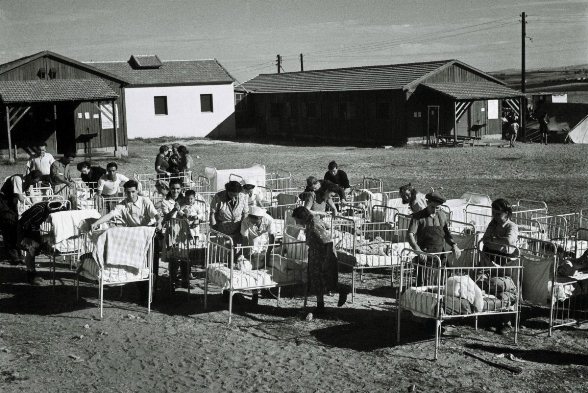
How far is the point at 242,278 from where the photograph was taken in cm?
923

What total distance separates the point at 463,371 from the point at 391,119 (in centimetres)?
3092

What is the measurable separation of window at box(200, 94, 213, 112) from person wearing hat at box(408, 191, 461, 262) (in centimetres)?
3770

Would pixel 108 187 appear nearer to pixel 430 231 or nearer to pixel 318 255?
pixel 318 255

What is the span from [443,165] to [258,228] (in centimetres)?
1924

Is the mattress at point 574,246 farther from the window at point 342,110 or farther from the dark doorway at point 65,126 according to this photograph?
the window at point 342,110

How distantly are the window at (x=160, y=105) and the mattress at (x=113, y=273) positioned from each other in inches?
1435

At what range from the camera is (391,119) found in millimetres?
37938

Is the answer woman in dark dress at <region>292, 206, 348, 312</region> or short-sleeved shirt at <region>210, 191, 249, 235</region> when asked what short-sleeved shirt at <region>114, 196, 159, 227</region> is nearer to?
short-sleeved shirt at <region>210, 191, 249, 235</region>

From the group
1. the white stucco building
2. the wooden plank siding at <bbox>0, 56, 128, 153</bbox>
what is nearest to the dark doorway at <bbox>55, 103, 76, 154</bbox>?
the wooden plank siding at <bbox>0, 56, 128, 153</bbox>

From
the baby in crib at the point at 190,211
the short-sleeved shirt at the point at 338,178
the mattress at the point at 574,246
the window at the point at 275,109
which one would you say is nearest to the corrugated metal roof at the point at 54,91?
the window at the point at 275,109

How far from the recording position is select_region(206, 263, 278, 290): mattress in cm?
919

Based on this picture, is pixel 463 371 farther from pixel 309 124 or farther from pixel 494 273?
pixel 309 124

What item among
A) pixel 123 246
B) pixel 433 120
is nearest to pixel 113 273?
pixel 123 246

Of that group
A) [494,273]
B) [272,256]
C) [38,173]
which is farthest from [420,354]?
[38,173]
